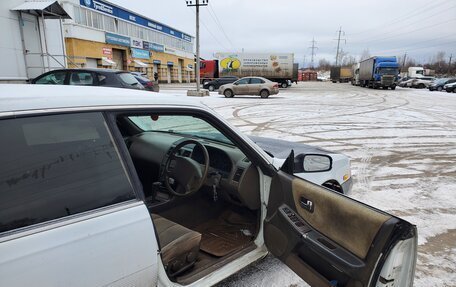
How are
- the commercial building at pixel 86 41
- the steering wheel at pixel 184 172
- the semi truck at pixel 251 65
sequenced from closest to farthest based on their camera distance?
the steering wheel at pixel 184 172 → the commercial building at pixel 86 41 → the semi truck at pixel 251 65

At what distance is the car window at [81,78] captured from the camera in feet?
32.2

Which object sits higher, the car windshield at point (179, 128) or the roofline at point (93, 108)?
the roofline at point (93, 108)

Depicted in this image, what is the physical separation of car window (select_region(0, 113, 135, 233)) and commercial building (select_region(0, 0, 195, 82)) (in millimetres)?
13704

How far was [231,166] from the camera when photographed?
8.74 ft

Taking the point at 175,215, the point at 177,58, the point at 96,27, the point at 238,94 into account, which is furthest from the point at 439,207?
the point at 177,58

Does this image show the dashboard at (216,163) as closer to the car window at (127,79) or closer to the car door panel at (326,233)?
the car door panel at (326,233)

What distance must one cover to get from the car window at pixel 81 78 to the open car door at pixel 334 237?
30.5 ft

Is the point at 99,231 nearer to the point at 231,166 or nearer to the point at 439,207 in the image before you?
the point at 231,166

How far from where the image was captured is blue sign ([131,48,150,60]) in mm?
45625

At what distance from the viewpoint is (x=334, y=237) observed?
1.73 metres

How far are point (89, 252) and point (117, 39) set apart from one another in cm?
4531

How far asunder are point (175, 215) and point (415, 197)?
11.8ft

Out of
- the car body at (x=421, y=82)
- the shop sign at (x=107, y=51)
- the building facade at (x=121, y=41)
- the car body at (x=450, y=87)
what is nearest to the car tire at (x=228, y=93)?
the building facade at (x=121, y=41)

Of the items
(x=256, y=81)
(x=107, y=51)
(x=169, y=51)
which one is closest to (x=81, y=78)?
(x=256, y=81)
